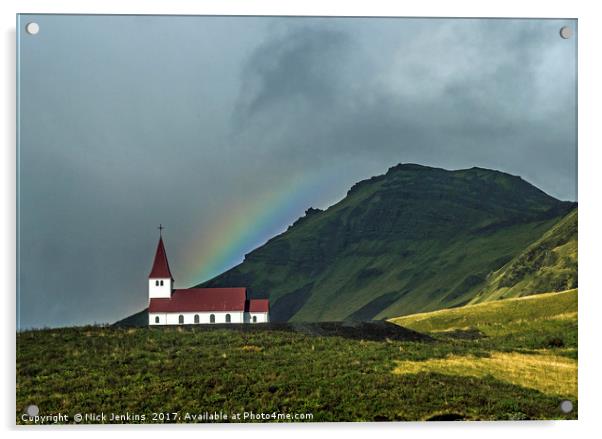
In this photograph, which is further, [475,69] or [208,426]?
[475,69]

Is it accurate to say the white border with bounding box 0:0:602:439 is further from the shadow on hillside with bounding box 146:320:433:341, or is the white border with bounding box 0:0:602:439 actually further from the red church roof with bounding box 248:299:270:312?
the red church roof with bounding box 248:299:270:312

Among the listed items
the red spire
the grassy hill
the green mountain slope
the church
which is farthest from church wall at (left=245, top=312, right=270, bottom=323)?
the green mountain slope

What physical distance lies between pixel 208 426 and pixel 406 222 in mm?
4534

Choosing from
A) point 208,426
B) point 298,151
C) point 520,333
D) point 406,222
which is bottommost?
point 208,426

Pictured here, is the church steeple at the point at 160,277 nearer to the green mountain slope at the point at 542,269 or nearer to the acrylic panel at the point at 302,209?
the acrylic panel at the point at 302,209

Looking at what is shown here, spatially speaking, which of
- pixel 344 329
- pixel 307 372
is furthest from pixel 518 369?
pixel 307 372

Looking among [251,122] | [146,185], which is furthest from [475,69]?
[146,185]

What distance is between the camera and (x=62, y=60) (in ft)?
42.8

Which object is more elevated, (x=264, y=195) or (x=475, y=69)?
(x=475, y=69)

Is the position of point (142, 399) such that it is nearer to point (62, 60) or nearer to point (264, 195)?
point (264, 195)

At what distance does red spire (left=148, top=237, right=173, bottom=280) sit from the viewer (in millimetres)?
13305

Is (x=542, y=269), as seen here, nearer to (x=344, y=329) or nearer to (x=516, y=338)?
(x=516, y=338)

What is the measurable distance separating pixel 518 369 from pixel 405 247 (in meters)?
2.62

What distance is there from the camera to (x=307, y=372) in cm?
1291
